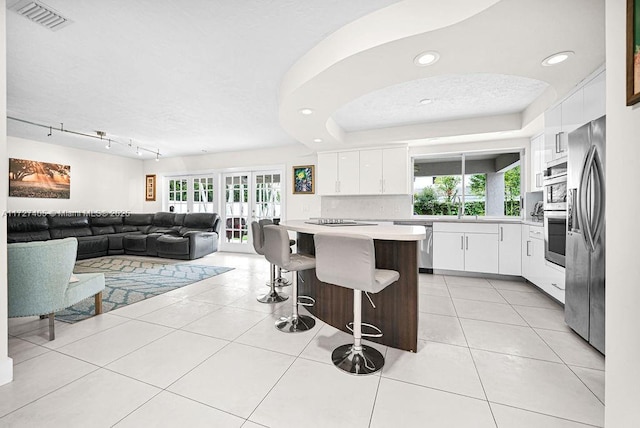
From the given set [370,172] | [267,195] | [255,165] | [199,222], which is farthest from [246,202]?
[370,172]

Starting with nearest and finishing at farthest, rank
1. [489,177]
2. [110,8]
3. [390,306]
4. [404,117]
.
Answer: [110,8]
[390,306]
[404,117]
[489,177]

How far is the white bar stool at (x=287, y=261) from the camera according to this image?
2.28 metres

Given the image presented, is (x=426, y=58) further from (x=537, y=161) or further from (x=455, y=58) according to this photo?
(x=537, y=161)

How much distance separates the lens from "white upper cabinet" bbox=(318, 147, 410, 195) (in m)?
4.73

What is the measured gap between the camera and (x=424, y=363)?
1.91m

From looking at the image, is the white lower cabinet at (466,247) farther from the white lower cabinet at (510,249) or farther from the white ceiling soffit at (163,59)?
the white ceiling soffit at (163,59)

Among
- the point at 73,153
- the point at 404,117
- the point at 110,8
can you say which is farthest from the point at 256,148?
the point at 110,8

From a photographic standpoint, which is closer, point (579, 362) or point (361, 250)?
point (361, 250)

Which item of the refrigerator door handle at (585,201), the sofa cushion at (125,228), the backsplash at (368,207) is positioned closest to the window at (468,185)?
the backsplash at (368,207)

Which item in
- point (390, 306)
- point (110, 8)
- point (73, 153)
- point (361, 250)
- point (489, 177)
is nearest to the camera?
point (361, 250)

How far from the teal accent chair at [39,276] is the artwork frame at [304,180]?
4186 mm

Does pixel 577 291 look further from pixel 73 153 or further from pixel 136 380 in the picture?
pixel 73 153

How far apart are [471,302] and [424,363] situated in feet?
5.27

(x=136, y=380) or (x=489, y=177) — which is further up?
(x=489, y=177)
